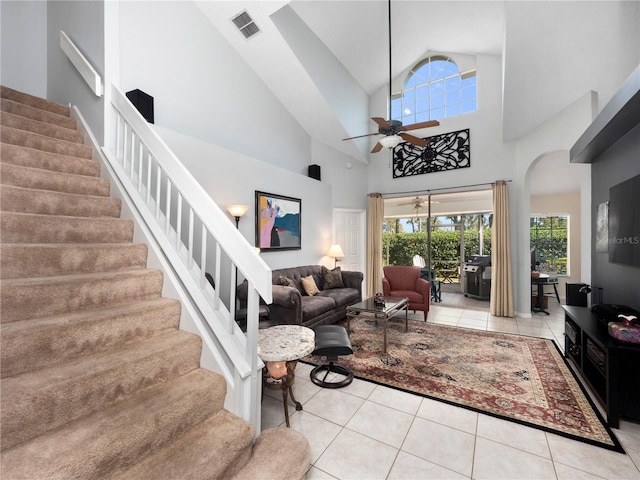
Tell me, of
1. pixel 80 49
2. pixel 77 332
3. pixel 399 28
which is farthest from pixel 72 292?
pixel 399 28

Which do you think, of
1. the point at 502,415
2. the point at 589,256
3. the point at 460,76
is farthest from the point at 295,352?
the point at 460,76

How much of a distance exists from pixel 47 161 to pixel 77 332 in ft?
5.52

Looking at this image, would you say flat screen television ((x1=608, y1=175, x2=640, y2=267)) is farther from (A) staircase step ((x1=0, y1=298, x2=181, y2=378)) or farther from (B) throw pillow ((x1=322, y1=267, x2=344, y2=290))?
(A) staircase step ((x1=0, y1=298, x2=181, y2=378))

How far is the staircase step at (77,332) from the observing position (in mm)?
1160

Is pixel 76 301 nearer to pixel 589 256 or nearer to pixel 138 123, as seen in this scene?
pixel 138 123

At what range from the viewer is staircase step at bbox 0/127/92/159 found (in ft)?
7.14

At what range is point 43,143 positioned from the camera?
7.50ft

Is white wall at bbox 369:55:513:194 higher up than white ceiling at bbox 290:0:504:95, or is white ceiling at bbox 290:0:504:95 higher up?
white ceiling at bbox 290:0:504:95

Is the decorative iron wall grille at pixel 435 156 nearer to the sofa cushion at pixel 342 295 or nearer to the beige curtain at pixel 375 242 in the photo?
the beige curtain at pixel 375 242

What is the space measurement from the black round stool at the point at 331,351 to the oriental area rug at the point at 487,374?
16cm

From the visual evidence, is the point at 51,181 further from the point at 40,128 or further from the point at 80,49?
the point at 80,49

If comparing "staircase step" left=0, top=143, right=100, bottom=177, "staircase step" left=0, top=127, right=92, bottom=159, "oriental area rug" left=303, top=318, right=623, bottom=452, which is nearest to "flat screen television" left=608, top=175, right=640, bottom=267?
"oriental area rug" left=303, top=318, right=623, bottom=452

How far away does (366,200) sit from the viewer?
6.45 m

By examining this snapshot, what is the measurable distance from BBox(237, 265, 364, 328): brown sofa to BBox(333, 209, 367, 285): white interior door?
1.20 m
